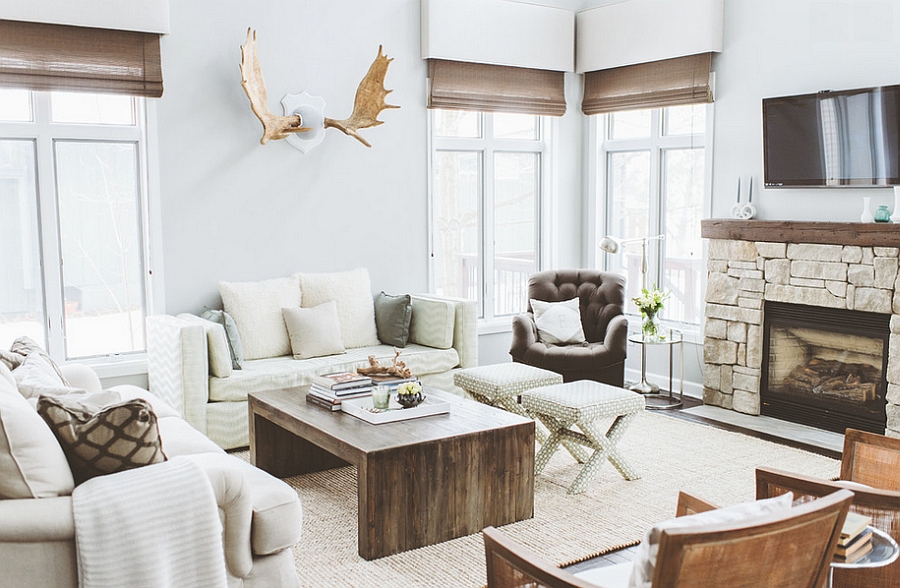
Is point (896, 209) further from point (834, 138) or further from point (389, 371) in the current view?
point (389, 371)

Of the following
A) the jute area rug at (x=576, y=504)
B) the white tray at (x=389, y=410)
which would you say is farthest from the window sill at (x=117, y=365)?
the white tray at (x=389, y=410)

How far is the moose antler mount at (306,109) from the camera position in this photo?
5320mm

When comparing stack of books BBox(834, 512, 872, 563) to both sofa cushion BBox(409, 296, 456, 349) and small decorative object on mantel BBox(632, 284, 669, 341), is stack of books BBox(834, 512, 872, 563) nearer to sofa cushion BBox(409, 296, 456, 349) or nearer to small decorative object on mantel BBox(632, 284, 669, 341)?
sofa cushion BBox(409, 296, 456, 349)

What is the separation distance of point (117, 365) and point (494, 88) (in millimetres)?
3249

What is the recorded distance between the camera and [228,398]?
482cm

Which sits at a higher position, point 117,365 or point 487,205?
point 487,205

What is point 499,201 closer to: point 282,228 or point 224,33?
point 282,228

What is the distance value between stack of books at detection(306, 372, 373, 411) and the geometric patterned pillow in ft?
4.80

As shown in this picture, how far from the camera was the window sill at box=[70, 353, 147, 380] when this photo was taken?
16.8 ft

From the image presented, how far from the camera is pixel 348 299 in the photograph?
5703 millimetres

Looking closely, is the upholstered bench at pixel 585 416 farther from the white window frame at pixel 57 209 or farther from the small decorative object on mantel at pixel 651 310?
the white window frame at pixel 57 209

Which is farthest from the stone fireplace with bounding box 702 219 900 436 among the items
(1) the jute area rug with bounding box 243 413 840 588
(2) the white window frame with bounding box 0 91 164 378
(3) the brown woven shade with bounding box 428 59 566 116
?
(2) the white window frame with bounding box 0 91 164 378

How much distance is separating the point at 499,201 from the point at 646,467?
2830mm


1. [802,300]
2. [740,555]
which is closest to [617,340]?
[802,300]
